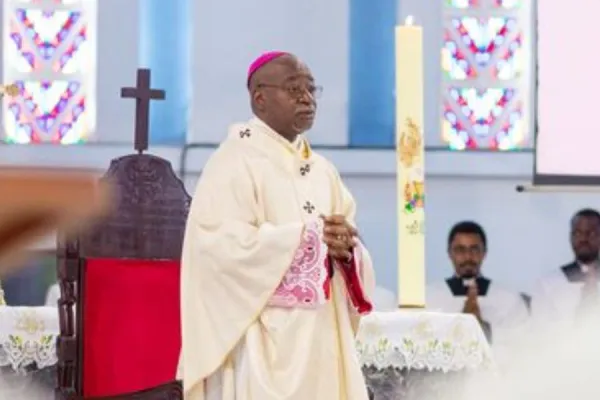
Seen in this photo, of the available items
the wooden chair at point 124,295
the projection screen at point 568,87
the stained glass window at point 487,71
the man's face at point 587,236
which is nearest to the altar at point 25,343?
the wooden chair at point 124,295

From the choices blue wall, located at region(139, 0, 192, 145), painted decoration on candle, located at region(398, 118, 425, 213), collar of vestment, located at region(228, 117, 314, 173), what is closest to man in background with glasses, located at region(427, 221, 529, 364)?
blue wall, located at region(139, 0, 192, 145)

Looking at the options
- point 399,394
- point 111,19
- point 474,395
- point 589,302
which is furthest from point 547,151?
point 111,19

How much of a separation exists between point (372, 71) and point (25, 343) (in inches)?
116

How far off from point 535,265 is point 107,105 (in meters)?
2.01

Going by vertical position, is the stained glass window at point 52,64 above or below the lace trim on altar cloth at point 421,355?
above

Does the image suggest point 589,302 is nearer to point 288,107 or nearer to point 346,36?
point 346,36

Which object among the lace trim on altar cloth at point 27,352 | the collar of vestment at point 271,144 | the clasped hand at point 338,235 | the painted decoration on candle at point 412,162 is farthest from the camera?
the painted decoration on candle at point 412,162

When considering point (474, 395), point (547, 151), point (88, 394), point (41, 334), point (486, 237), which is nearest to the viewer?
point (88, 394)

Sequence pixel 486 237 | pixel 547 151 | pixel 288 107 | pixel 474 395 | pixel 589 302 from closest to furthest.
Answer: pixel 288 107
pixel 474 395
pixel 547 151
pixel 589 302
pixel 486 237

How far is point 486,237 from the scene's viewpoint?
5621 mm

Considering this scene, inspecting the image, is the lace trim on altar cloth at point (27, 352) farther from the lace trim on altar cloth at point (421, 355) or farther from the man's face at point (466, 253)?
the man's face at point (466, 253)

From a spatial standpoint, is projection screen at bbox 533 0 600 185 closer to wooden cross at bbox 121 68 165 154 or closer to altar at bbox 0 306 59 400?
wooden cross at bbox 121 68 165 154

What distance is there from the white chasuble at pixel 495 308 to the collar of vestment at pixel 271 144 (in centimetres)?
261

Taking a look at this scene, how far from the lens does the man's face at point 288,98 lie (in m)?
2.62
